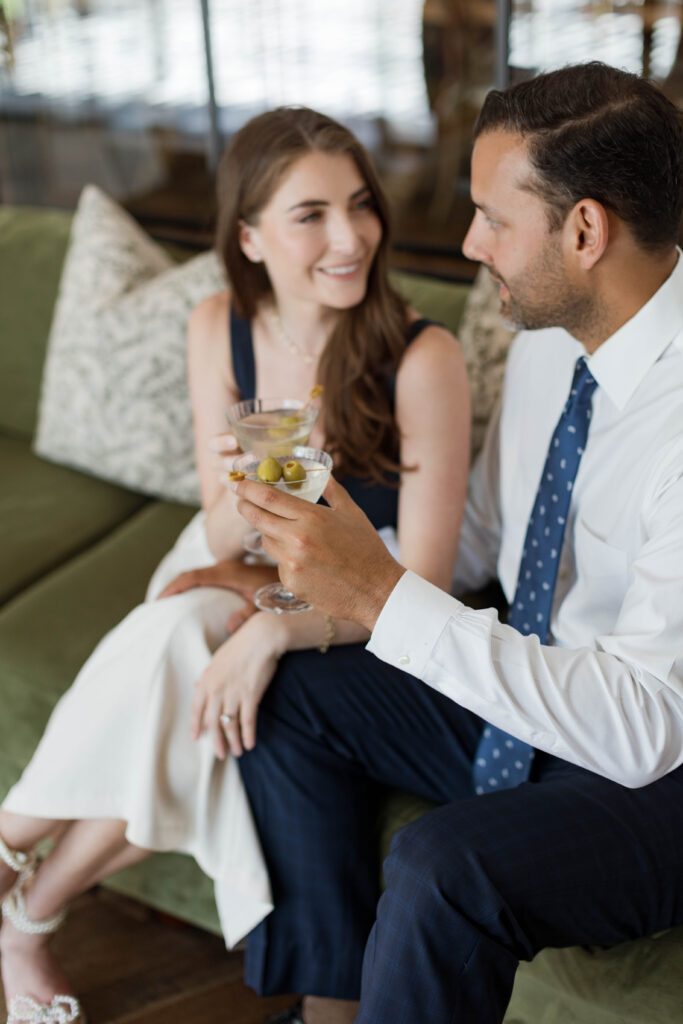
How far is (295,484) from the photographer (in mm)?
1272

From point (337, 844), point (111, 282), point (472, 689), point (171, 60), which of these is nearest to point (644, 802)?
point (472, 689)

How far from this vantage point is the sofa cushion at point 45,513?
2.16m

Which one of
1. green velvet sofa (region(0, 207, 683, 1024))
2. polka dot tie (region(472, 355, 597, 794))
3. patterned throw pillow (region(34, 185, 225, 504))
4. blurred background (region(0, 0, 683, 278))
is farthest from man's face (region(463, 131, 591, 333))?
blurred background (region(0, 0, 683, 278))

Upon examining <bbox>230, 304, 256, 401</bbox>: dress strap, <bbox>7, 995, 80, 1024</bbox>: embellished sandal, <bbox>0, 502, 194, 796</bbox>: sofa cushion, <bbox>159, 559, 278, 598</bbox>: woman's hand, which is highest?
<bbox>230, 304, 256, 401</bbox>: dress strap

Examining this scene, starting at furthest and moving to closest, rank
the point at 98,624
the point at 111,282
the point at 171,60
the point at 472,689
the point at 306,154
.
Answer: the point at 171,60
the point at 111,282
the point at 98,624
the point at 306,154
the point at 472,689

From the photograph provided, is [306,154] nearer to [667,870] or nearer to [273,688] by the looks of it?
[273,688]

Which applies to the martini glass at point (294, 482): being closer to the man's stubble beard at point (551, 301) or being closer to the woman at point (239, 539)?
the woman at point (239, 539)

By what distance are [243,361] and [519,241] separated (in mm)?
673

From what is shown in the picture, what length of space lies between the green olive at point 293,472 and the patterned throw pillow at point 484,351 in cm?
73

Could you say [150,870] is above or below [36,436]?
below

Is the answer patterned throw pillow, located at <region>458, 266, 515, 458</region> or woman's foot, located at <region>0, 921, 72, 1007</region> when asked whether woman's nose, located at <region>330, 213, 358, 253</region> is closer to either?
patterned throw pillow, located at <region>458, 266, 515, 458</region>

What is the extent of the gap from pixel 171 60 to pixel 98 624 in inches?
83.9

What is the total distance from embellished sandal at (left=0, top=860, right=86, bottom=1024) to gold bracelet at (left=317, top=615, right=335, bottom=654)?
555 millimetres

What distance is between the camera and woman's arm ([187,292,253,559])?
1.89 m
